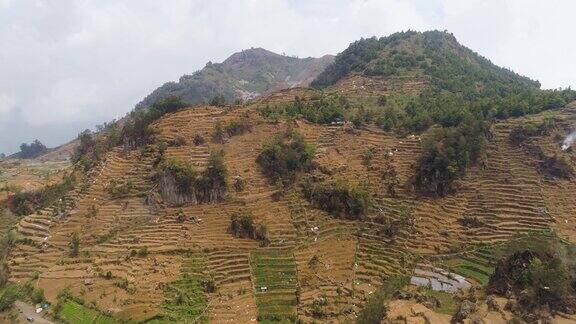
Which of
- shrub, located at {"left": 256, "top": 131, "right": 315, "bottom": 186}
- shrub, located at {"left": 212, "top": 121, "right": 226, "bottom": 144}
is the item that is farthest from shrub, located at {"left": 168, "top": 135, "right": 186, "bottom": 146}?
shrub, located at {"left": 256, "top": 131, "right": 315, "bottom": 186}

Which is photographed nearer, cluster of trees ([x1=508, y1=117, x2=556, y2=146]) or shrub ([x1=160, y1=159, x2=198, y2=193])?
shrub ([x1=160, y1=159, x2=198, y2=193])

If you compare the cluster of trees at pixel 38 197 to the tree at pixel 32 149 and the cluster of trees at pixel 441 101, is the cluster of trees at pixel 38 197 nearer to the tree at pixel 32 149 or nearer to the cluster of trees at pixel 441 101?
the cluster of trees at pixel 441 101

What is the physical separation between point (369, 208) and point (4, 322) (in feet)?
75.7

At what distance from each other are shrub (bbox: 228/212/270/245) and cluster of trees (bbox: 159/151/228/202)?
139 inches

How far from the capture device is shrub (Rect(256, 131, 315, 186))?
1501 inches

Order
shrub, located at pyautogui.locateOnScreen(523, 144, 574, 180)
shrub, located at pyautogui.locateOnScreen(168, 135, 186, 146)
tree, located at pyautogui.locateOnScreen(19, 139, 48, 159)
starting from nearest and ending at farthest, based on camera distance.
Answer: shrub, located at pyautogui.locateOnScreen(523, 144, 574, 180) < shrub, located at pyautogui.locateOnScreen(168, 135, 186, 146) < tree, located at pyautogui.locateOnScreen(19, 139, 48, 159)

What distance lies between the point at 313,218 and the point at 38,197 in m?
22.8

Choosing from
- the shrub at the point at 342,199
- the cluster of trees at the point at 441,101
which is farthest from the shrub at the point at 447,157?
the shrub at the point at 342,199

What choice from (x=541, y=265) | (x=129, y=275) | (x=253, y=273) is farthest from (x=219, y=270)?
(x=541, y=265)

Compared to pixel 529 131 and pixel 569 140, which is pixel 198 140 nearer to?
pixel 529 131

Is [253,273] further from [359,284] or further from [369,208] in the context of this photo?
[369,208]

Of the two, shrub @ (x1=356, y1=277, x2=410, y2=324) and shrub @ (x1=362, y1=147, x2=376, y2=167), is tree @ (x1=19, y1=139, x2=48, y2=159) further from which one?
shrub @ (x1=356, y1=277, x2=410, y2=324)

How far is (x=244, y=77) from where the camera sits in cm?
13888

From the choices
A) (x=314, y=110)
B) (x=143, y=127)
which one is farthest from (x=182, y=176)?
(x=314, y=110)
